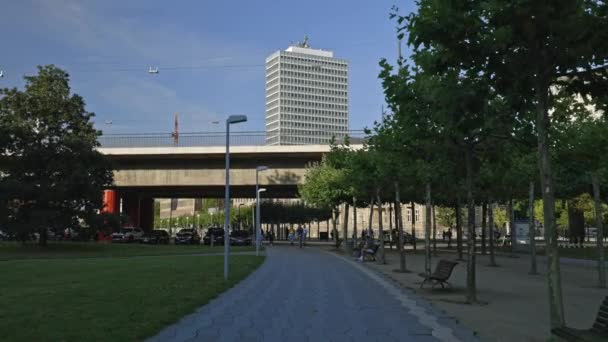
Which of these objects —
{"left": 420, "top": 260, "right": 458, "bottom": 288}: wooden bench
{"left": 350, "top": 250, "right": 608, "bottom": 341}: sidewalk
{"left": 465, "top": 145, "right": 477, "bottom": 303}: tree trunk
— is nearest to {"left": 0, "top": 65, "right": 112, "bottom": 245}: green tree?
{"left": 350, "top": 250, "right": 608, "bottom": 341}: sidewalk

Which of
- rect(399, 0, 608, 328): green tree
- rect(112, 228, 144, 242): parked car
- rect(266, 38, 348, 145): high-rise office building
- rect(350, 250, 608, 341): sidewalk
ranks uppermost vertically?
rect(266, 38, 348, 145): high-rise office building

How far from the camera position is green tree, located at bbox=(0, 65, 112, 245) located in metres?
38.4

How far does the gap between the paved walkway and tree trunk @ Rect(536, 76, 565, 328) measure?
1.26 meters

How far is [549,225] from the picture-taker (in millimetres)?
8094

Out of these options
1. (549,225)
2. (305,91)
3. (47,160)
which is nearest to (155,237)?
(47,160)

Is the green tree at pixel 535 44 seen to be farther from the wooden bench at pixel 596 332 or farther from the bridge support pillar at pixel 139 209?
the bridge support pillar at pixel 139 209

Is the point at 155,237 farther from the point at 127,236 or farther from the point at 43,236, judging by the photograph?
the point at 43,236

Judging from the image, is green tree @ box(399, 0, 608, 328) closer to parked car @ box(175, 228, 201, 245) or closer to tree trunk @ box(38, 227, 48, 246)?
tree trunk @ box(38, 227, 48, 246)

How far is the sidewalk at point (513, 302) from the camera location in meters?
9.47

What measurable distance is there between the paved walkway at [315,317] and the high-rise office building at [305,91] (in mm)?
70405

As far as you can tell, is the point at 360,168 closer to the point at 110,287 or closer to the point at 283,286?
the point at 283,286

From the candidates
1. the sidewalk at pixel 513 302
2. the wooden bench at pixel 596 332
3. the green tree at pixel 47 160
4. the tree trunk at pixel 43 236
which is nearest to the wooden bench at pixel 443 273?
the sidewalk at pixel 513 302

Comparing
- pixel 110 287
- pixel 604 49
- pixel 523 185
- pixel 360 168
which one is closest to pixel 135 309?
pixel 110 287

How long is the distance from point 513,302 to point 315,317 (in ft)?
16.4
